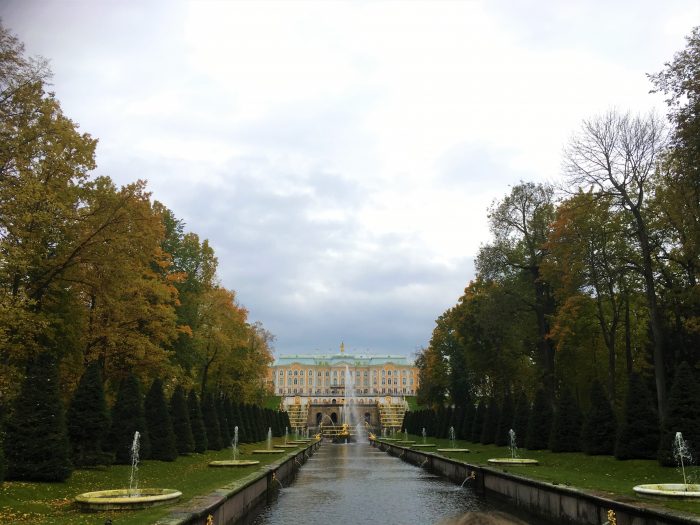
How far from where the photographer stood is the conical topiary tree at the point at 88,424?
22.1 meters

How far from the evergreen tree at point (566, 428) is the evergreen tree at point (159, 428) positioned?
57.8ft

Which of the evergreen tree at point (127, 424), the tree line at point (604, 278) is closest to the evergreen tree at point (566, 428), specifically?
the tree line at point (604, 278)

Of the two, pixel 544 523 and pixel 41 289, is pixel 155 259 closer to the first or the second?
pixel 41 289

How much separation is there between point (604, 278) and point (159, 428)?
22920 millimetres

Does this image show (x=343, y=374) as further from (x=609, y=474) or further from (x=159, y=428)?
(x=609, y=474)

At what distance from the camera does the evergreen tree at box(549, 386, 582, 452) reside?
1137 inches

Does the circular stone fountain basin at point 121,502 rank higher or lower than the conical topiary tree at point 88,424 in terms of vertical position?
lower

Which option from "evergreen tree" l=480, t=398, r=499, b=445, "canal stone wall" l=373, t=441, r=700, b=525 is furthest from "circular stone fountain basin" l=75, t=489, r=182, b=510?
"evergreen tree" l=480, t=398, r=499, b=445

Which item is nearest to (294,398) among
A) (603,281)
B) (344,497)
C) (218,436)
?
(218,436)

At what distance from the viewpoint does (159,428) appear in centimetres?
2819

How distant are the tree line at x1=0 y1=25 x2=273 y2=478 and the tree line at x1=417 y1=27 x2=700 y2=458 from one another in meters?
20.0

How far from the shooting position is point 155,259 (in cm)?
3581

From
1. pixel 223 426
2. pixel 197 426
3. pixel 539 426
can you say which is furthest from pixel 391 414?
pixel 539 426

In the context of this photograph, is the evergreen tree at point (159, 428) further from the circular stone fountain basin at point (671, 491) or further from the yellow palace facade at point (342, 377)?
the yellow palace facade at point (342, 377)
